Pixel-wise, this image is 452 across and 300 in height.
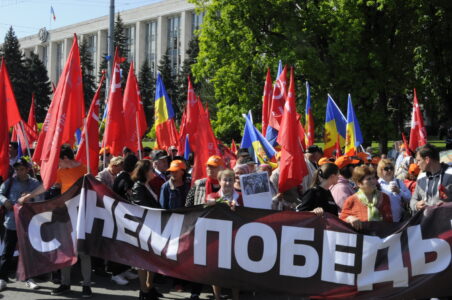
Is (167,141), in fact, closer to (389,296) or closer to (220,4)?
(389,296)

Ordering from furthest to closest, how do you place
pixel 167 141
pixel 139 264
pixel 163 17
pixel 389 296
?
1. pixel 163 17
2. pixel 167 141
3. pixel 139 264
4. pixel 389 296

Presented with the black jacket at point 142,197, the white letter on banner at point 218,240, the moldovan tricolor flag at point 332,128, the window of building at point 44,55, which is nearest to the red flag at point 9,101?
the black jacket at point 142,197

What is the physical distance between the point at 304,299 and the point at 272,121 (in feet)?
20.1

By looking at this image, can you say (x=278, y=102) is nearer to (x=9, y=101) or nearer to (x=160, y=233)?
(x=9, y=101)

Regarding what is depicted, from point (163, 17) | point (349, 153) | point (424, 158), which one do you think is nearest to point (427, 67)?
point (349, 153)

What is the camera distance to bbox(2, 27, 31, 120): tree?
66375 mm

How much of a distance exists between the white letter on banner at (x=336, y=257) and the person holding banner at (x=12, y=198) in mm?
4047

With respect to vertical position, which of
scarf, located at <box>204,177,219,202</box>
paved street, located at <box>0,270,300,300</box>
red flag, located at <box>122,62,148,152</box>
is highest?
red flag, located at <box>122,62,148,152</box>

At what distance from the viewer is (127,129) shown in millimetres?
11414

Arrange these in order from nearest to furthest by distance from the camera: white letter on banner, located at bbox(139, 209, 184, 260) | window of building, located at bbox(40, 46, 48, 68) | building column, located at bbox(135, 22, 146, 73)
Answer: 1. white letter on banner, located at bbox(139, 209, 184, 260)
2. building column, located at bbox(135, 22, 146, 73)
3. window of building, located at bbox(40, 46, 48, 68)

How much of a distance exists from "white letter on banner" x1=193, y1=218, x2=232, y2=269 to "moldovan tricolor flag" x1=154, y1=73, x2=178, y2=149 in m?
6.98

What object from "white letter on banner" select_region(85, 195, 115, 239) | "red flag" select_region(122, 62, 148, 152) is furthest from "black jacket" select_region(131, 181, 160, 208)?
"red flag" select_region(122, 62, 148, 152)

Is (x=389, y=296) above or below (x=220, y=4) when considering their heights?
below

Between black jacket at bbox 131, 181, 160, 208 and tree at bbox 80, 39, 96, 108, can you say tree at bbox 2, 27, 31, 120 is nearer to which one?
tree at bbox 80, 39, 96, 108
